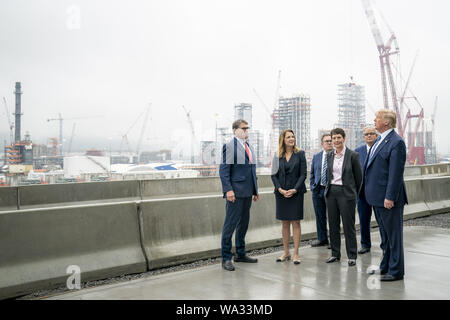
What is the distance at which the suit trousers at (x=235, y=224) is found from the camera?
5.73 m

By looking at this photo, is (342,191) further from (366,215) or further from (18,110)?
(18,110)

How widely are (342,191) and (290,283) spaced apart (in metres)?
1.88

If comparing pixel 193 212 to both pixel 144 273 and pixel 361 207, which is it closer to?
pixel 144 273

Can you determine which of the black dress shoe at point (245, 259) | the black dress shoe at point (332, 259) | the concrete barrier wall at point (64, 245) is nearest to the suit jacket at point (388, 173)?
the black dress shoe at point (332, 259)

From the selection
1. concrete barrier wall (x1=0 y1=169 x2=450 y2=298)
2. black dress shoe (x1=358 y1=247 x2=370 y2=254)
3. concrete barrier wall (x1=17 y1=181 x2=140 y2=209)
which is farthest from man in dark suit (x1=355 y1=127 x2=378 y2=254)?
concrete barrier wall (x1=17 y1=181 x2=140 y2=209)

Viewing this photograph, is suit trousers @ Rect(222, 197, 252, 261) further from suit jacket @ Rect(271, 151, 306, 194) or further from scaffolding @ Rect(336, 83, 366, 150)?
scaffolding @ Rect(336, 83, 366, 150)

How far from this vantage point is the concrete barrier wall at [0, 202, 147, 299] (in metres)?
4.61

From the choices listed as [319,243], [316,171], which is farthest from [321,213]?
[316,171]

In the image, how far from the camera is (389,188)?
496cm

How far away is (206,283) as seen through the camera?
15.9 feet

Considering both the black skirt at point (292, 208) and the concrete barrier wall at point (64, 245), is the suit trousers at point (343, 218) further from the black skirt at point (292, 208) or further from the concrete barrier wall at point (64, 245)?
the concrete barrier wall at point (64, 245)

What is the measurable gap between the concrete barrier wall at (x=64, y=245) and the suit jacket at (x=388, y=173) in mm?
3442
